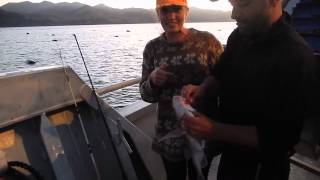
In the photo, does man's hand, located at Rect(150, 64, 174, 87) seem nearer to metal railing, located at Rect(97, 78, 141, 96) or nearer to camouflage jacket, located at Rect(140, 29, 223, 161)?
camouflage jacket, located at Rect(140, 29, 223, 161)

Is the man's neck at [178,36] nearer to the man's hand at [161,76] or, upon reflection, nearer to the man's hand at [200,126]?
the man's hand at [161,76]

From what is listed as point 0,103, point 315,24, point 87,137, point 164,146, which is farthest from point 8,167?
point 315,24

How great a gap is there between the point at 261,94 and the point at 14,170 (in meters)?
2.22

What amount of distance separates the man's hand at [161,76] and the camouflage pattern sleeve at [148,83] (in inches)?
4.5

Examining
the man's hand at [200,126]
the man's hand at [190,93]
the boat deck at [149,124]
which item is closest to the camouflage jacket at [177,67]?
the man's hand at [190,93]

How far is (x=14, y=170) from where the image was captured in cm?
280

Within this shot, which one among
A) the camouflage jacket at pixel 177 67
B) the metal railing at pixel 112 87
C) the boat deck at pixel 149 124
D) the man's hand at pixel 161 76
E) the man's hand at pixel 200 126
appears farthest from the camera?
the boat deck at pixel 149 124

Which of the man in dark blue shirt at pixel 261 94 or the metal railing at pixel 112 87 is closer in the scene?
the man in dark blue shirt at pixel 261 94

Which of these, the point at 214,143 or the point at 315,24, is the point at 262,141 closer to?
the point at 214,143

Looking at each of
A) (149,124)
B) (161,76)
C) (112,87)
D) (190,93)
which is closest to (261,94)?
(190,93)

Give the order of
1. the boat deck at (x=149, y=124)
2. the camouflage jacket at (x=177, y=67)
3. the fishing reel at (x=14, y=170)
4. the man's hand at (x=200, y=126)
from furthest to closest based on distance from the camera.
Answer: the boat deck at (x=149, y=124)
the camouflage jacket at (x=177, y=67)
the fishing reel at (x=14, y=170)
the man's hand at (x=200, y=126)

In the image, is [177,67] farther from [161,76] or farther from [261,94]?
[261,94]

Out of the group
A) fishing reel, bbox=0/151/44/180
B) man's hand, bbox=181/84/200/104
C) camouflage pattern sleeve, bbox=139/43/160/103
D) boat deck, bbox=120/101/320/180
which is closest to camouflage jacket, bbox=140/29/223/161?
camouflage pattern sleeve, bbox=139/43/160/103

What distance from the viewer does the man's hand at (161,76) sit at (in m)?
3.02
